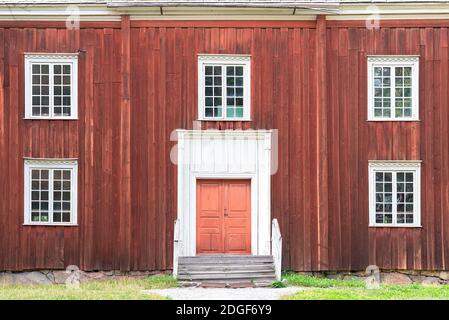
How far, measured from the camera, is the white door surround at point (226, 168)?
1022 inches

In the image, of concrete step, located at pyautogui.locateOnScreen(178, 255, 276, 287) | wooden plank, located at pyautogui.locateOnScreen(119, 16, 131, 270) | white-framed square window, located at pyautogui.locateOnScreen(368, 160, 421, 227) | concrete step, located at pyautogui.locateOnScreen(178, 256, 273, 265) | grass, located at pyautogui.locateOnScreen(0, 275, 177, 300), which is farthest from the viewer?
white-framed square window, located at pyautogui.locateOnScreen(368, 160, 421, 227)

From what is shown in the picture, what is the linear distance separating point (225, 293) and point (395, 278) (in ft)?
19.8

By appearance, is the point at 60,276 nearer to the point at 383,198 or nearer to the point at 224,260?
the point at 224,260

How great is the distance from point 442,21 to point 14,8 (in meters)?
12.3

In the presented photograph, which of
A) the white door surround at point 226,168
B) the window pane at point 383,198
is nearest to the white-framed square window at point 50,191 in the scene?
the white door surround at point 226,168

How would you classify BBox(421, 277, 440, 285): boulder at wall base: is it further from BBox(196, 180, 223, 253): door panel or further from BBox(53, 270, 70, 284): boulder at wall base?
BBox(53, 270, 70, 284): boulder at wall base

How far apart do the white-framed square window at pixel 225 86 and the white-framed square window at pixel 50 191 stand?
4.25m

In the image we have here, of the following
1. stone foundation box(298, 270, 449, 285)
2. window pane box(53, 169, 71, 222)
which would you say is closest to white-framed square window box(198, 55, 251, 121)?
window pane box(53, 169, 71, 222)

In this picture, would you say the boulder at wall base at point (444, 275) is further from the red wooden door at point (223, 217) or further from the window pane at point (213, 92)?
the window pane at point (213, 92)

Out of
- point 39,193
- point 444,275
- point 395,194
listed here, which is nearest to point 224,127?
point 395,194

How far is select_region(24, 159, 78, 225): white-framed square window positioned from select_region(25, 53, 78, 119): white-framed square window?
1436 mm

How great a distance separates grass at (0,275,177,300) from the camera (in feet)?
67.6

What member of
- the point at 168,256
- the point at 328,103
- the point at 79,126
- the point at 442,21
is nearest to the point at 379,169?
the point at 328,103

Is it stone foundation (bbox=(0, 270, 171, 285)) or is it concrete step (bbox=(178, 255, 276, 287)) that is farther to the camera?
stone foundation (bbox=(0, 270, 171, 285))
